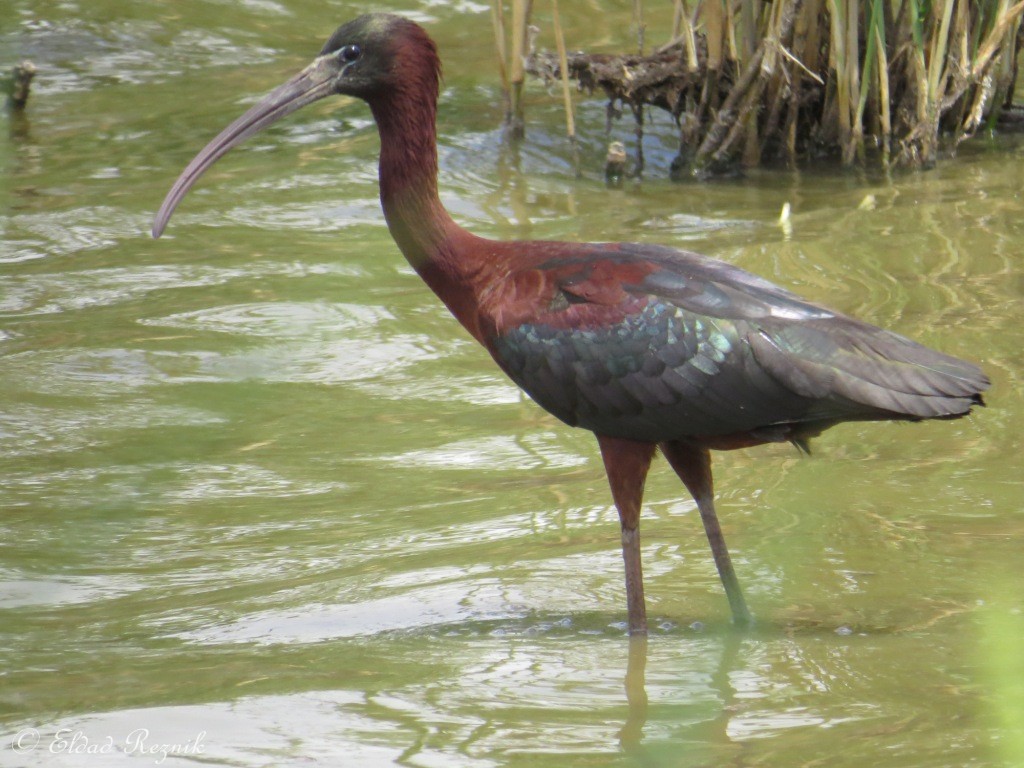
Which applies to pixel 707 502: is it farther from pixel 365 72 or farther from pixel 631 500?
pixel 365 72

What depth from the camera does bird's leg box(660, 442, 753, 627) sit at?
181 inches

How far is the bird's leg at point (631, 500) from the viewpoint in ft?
14.9

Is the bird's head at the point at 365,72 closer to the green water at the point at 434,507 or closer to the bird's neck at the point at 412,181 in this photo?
the bird's neck at the point at 412,181

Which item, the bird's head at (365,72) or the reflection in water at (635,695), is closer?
the reflection in water at (635,695)

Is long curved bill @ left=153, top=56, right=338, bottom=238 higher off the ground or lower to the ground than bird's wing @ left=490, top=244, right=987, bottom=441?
higher

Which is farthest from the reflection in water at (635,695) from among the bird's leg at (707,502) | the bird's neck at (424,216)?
the bird's neck at (424,216)

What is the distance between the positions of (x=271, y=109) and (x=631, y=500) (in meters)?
1.90

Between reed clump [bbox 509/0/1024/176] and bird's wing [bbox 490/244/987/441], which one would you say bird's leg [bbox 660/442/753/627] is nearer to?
bird's wing [bbox 490/244/987/441]

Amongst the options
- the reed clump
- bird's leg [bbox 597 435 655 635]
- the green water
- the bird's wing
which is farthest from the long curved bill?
the reed clump

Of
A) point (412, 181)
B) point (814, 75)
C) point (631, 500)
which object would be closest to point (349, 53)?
point (412, 181)

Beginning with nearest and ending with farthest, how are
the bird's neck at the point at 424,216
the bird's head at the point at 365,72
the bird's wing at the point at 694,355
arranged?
the bird's wing at the point at 694,355, the bird's neck at the point at 424,216, the bird's head at the point at 365,72

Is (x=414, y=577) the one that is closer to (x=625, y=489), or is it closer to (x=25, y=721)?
(x=625, y=489)

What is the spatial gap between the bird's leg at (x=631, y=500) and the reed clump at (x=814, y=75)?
445 cm

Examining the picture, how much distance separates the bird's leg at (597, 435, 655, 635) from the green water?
0.44 feet
